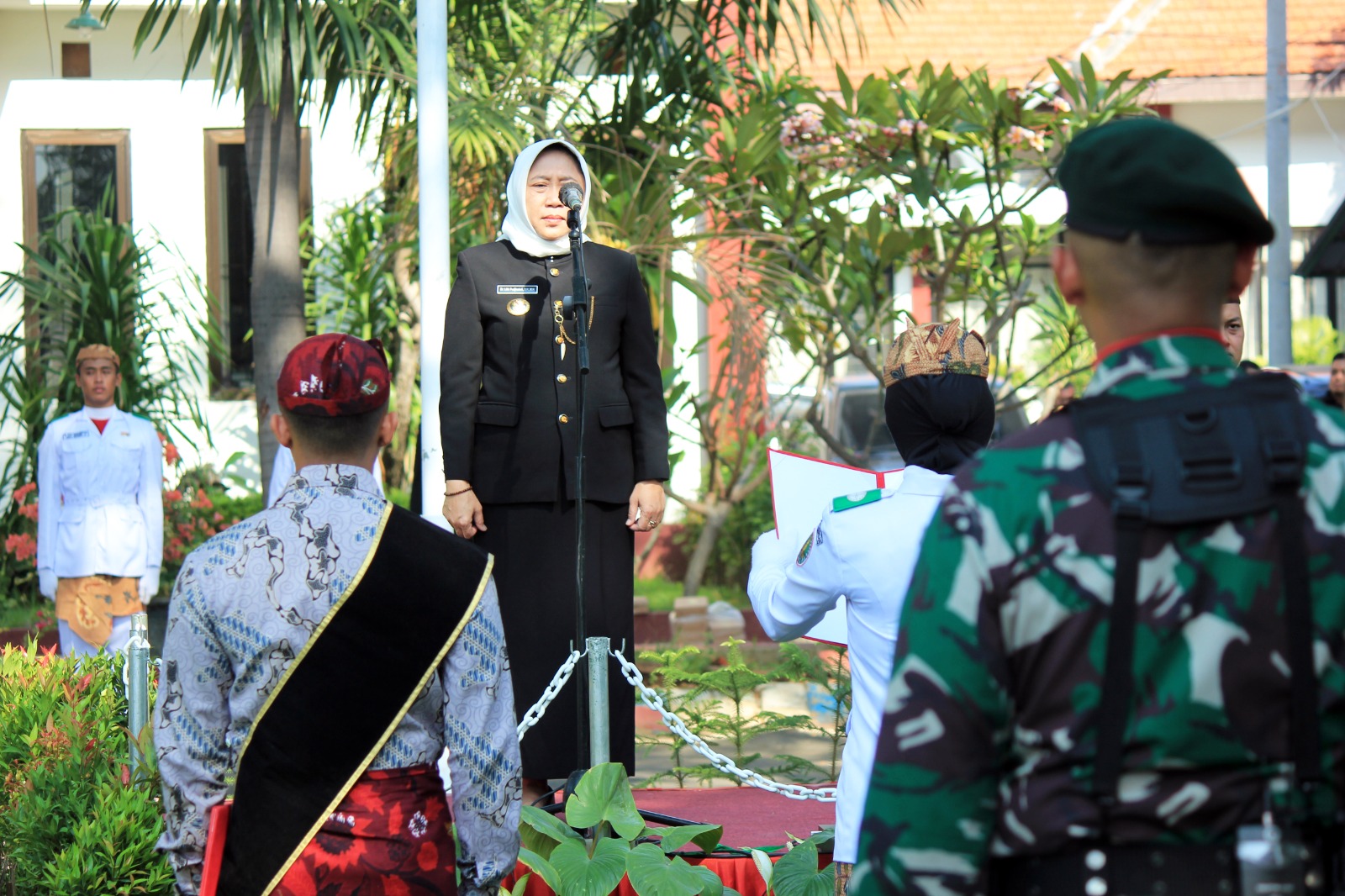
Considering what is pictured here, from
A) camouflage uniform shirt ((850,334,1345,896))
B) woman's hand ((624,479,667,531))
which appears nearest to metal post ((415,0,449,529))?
woman's hand ((624,479,667,531))

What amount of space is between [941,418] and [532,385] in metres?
2.19

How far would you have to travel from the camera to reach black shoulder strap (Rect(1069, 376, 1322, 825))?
1367 millimetres

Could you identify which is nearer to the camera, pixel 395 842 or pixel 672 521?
pixel 395 842

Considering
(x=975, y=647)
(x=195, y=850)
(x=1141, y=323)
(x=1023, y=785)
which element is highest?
(x=1141, y=323)

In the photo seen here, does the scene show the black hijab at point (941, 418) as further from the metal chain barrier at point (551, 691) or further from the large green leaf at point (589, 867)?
the metal chain barrier at point (551, 691)

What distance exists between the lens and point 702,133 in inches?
331

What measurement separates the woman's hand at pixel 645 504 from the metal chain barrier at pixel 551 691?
1.63 ft

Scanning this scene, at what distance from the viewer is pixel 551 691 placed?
4.17 meters

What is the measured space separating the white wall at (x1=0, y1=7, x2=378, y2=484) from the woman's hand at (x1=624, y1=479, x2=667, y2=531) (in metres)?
7.28

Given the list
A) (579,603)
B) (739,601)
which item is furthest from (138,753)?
(739,601)

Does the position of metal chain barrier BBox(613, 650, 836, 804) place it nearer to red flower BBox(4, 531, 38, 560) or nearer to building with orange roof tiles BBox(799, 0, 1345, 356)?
red flower BBox(4, 531, 38, 560)

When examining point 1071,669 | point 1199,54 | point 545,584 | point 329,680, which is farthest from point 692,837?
point 1199,54

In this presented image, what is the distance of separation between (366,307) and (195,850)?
27.4ft

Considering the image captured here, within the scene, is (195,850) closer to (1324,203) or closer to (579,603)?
(579,603)
